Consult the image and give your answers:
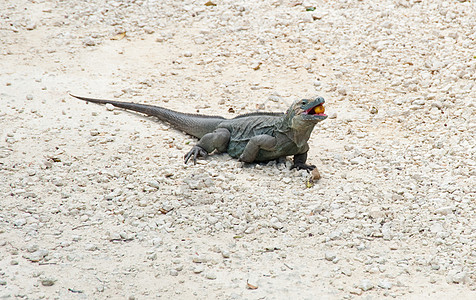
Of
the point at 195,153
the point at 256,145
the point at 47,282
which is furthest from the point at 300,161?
the point at 47,282

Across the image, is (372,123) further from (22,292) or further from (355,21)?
(22,292)

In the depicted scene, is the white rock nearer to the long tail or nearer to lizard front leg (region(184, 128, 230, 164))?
lizard front leg (region(184, 128, 230, 164))

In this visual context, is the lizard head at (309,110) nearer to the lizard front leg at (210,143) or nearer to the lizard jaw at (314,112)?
the lizard jaw at (314,112)

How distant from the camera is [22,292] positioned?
210 inches

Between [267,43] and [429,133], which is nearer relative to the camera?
[429,133]

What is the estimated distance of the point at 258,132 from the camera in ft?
26.3

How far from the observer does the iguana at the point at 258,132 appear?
7449mm

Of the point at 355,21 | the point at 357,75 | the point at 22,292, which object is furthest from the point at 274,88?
the point at 22,292

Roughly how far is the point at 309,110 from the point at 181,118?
2.11m

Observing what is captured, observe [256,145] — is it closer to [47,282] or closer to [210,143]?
[210,143]

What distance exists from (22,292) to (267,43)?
22.6ft

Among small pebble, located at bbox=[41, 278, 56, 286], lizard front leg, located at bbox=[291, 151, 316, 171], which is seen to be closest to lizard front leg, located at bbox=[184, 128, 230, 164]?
lizard front leg, located at bbox=[291, 151, 316, 171]

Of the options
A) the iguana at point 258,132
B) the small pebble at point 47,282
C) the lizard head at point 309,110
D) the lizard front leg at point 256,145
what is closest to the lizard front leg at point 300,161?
Result: the iguana at point 258,132

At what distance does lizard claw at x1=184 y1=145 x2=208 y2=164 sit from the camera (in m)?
7.87
